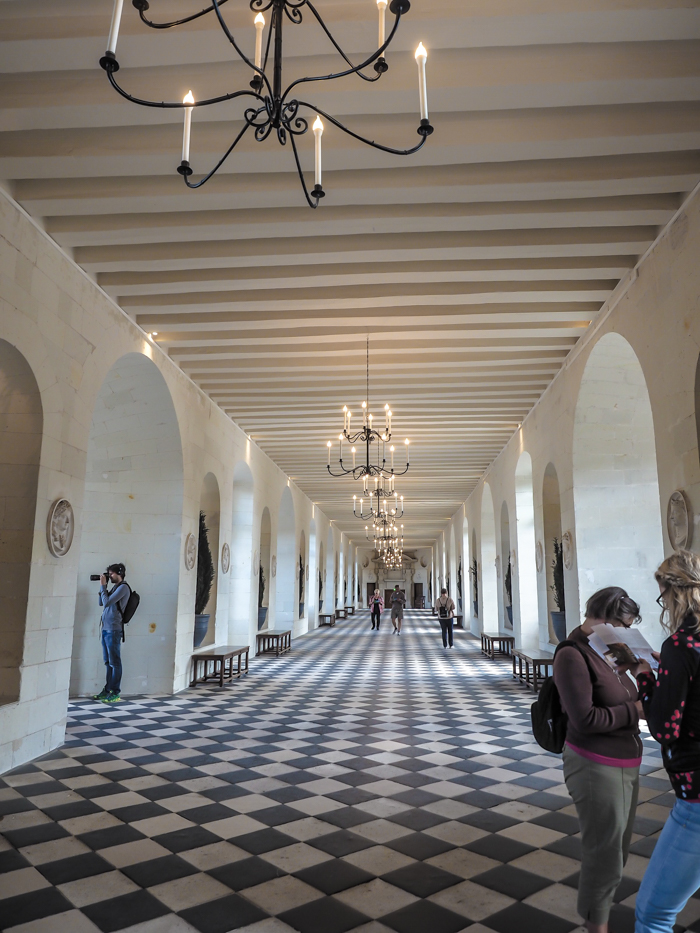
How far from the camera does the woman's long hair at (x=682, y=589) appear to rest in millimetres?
1911

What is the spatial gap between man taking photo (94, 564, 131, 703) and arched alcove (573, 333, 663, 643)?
5574 mm

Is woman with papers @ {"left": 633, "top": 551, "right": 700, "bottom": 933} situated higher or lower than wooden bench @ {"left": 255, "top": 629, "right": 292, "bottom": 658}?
higher

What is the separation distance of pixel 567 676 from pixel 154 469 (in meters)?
6.98

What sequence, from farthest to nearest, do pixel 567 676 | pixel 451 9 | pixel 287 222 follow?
pixel 287 222 < pixel 451 9 < pixel 567 676

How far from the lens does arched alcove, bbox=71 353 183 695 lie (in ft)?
25.9

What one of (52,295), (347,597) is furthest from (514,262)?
(347,597)

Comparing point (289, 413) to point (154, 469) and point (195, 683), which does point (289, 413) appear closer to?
point (154, 469)

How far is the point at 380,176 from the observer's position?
14.7 feet

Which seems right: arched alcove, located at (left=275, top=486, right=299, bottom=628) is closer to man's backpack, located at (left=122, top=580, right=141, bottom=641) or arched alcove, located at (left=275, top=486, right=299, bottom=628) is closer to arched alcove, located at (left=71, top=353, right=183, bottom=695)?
arched alcove, located at (left=71, top=353, right=183, bottom=695)

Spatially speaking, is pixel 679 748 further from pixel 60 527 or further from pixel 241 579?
pixel 241 579

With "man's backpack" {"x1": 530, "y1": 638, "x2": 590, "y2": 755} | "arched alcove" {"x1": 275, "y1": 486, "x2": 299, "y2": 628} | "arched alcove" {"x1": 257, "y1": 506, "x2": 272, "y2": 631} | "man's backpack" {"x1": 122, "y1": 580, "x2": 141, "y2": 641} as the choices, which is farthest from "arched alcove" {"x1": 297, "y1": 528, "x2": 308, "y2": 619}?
"man's backpack" {"x1": 530, "y1": 638, "x2": 590, "y2": 755}

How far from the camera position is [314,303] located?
631 centimetres

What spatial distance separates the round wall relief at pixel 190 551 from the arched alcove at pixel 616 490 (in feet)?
16.6

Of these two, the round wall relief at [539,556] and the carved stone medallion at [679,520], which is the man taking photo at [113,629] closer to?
the carved stone medallion at [679,520]
